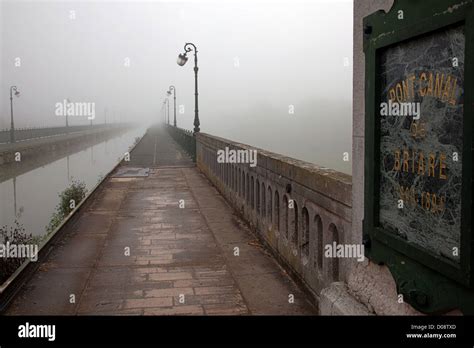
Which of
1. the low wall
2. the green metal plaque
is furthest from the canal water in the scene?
the green metal plaque

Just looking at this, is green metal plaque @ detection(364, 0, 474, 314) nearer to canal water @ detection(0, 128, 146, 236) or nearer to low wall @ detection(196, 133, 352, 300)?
low wall @ detection(196, 133, 352, 300)

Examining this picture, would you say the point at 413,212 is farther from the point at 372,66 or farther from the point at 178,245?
the point at 178,245

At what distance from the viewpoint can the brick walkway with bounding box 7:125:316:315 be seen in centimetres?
533

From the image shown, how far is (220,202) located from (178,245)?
4.17 m

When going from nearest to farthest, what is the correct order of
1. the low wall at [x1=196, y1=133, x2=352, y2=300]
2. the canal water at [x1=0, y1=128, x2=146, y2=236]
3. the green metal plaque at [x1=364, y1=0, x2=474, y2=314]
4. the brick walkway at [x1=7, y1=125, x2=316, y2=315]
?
the green metal plaque at [x1=364, y1=0, x2=474, y2=314]
the low wall at [x1=196, y1=133, x2=352, y2=300]
the brick walkway at [x1=7, y1=125, x2=316, y2=315]
the canal water at [x1=0, y1=128, x2=146, y2=236]

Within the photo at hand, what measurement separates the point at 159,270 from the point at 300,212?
206 centimetres

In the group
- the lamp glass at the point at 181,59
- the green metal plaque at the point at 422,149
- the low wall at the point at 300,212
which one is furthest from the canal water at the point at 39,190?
the green metal plaque at the point at 422,149

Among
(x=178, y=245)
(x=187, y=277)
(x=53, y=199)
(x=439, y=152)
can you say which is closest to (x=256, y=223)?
(x=178, y=245)

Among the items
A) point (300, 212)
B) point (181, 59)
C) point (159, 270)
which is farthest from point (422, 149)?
point (181, 59)

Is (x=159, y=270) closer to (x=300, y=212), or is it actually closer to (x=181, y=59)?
(x=300, y=212)

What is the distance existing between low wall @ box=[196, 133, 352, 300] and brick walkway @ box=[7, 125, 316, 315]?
0.27 m

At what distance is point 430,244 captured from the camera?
2.72 m

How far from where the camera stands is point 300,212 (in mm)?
5766

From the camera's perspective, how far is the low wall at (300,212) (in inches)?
182
